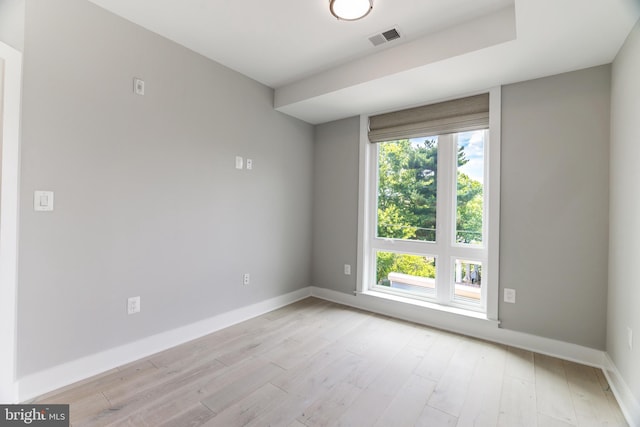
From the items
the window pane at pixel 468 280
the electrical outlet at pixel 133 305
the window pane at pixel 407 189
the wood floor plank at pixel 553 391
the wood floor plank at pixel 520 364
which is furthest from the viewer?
the window pane at pixel 407 189

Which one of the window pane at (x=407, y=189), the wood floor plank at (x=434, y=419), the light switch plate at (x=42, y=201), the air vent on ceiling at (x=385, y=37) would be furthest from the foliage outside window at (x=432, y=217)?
the light switch plate at (x=42, y=201)

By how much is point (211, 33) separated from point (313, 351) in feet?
9.05

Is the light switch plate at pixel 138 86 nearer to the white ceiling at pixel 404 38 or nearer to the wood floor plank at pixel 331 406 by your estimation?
the white ceiling at pixel 404 38

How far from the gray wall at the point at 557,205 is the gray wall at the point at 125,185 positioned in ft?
8.24

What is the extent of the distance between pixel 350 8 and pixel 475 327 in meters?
2.89

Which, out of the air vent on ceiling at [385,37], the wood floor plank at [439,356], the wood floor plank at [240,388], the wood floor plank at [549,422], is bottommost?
the wood floor plank at [240,388]

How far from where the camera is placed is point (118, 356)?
2.11m

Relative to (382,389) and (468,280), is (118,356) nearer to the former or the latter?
(382,389)

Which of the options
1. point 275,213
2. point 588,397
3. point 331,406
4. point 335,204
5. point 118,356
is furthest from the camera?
point 335,204

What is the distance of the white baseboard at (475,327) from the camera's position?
7.47ft

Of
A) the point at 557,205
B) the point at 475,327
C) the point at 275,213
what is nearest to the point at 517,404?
the point at 475,327

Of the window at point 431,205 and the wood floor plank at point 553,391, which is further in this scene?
the window at point 431,205

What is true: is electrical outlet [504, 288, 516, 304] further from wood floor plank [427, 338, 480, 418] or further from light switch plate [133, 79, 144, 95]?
light switch plate [133, 79, 144, 95]

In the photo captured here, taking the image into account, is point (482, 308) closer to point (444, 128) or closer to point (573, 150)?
point (573, 150)
